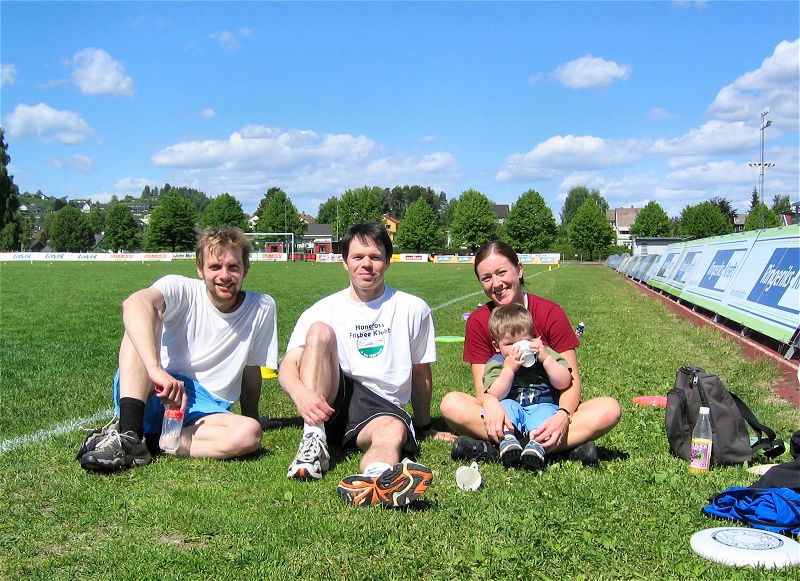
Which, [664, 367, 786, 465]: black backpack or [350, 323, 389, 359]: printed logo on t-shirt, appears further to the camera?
[350, 323, 389, 359]: printed logo on t-shirt

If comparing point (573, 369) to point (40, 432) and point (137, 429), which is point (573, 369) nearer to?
point (137, 429)

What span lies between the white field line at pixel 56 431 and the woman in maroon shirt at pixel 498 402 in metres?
→ 2.67

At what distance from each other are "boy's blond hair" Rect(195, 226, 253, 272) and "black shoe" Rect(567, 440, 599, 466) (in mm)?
2423

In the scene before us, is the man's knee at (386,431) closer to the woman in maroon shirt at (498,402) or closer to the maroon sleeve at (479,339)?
the woman in maroon shirt at (498,402)

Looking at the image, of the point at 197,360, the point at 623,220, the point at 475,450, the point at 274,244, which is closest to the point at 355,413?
the point at 475,450

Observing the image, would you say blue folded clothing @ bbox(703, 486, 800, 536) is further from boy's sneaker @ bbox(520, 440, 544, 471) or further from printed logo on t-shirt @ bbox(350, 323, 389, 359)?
printed logo on t-shirt @ bbox(350, 323, 389, 359)

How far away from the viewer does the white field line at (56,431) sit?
4829 millimetres

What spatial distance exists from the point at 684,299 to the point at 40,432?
16.6 meters

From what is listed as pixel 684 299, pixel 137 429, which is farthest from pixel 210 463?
pixel 684 299

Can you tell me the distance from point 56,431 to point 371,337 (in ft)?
7.66

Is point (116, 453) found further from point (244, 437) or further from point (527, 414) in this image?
point (527, 414)

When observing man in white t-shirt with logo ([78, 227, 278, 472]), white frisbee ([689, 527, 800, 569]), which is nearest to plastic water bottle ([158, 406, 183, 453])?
man in white t-shirt with logo ([78, 227, 278, 472])

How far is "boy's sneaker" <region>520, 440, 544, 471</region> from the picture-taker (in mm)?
4215

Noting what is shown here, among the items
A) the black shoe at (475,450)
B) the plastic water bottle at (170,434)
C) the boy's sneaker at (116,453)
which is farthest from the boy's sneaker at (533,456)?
the boy's sneaker at (116,453)
